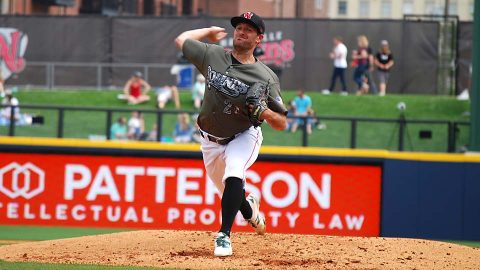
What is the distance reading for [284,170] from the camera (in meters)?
13.8

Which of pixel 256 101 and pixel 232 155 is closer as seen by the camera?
pixel 256 101

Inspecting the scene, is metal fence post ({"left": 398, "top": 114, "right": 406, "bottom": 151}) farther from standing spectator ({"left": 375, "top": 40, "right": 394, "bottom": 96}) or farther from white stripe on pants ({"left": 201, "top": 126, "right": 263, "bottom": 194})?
standing spectator ({"left": 375, "top": 40, "right": 394, "bottom": 96})

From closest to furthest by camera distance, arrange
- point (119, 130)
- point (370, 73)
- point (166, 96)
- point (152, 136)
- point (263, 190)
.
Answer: point (263, 190) → point (152, 136) → point (119, 130) → point (166, 96) → point (370, 73)

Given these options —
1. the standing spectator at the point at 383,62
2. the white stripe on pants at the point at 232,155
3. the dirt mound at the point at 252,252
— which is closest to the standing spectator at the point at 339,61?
the standing spectator at the point at 383,62

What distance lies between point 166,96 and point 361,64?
4.72 metres

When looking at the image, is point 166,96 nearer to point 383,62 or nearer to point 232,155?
point 383,62

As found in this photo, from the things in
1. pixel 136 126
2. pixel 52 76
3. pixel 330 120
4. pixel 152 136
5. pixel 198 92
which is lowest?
pixel 152 136

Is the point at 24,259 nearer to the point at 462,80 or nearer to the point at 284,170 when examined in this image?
the point at 284,170

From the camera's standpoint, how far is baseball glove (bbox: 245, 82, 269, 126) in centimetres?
800

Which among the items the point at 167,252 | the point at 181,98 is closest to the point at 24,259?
the point at 167,252

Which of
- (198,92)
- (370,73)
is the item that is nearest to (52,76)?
(198,92)

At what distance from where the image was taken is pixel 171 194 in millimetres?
13773

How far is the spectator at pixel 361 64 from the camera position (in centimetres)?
2492

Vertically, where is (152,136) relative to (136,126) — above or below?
below
